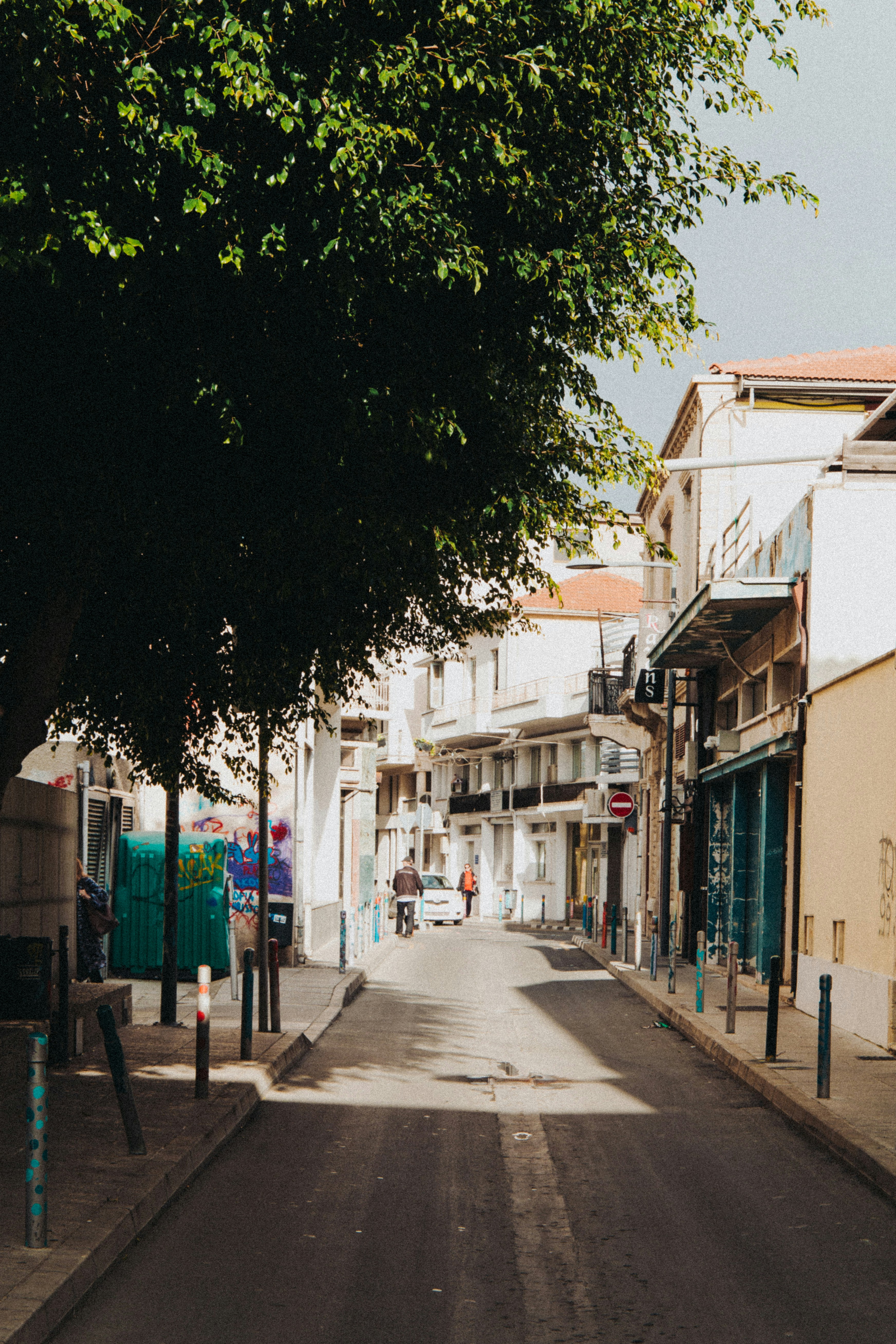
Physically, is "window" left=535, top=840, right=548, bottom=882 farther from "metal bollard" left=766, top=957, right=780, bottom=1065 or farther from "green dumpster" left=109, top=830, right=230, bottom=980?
"metal bollard" left=766, top=957, right=780, bottom=1065

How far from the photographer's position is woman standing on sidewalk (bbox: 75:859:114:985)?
17562mm

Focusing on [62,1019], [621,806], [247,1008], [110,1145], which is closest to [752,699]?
[621,806]

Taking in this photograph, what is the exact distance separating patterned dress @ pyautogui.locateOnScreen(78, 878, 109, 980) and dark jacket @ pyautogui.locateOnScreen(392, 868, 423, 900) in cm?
1662

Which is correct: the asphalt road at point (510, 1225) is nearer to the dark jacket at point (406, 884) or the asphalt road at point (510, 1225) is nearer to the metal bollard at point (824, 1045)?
the metal bollard at point (824, 1045)

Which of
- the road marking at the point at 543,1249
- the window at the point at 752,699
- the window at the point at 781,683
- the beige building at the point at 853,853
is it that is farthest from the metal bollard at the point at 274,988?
the window at the point at 752,699

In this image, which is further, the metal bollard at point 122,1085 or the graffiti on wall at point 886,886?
the graffiti on wall at point 886,886

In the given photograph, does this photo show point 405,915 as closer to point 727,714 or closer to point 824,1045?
point 727,714

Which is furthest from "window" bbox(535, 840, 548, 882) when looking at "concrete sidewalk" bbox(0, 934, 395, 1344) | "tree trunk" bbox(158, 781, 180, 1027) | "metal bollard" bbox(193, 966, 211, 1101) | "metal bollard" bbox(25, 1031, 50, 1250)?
"metal bollard" bbox(25, 1031, 50, 1250)

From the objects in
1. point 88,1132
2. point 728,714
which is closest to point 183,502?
point 88,1132

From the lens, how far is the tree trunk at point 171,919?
14148 mm

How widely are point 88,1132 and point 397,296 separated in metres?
5.06

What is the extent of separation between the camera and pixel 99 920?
17562mm

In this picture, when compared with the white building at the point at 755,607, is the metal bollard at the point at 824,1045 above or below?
below

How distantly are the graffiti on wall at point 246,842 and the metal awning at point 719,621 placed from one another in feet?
22.8
